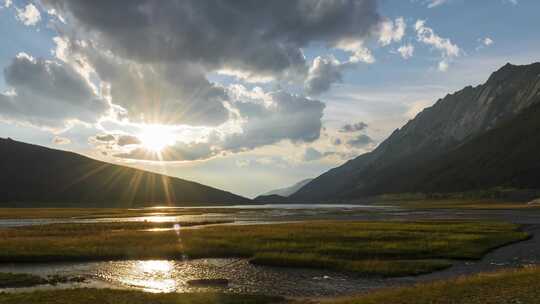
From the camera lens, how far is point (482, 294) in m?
28.4

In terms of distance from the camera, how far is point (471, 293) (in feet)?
95.0

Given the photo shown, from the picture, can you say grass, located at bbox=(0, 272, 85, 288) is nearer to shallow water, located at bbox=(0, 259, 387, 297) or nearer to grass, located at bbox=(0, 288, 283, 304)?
shallow water, located at bbox=(0, 259, 387, 297)

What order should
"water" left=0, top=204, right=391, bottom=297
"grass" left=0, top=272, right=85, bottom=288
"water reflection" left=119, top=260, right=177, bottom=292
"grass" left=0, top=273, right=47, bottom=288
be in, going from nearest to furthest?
"water" left=0, top=204, right=391, bottom=297
"grass" left=0, top=273, right=47, bottom=288
"grass" left=0, top=272, right=85, bottom=288
"water reflection" left=119, top=260, right=177, bottom=292

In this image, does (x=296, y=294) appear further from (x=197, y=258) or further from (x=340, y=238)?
(x=340, y=238)

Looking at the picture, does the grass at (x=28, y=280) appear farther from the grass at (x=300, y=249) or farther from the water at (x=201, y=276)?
the grass at (x=300, y=249)

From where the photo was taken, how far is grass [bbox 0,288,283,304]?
3041 cm

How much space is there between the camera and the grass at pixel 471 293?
26.8m

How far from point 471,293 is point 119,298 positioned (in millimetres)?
26068

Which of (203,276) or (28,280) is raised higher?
(28,280)

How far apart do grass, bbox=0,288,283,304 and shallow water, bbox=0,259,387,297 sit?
319 centimetres

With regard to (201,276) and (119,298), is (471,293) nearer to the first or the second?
(201,276)

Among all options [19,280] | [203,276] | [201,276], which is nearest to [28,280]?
[19,280]

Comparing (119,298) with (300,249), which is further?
(300,249)

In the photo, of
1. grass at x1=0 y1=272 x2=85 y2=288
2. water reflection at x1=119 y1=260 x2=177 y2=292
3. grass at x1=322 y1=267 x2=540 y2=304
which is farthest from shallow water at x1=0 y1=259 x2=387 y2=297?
grass at x1=322 y1=267 x2=540 y2=304
